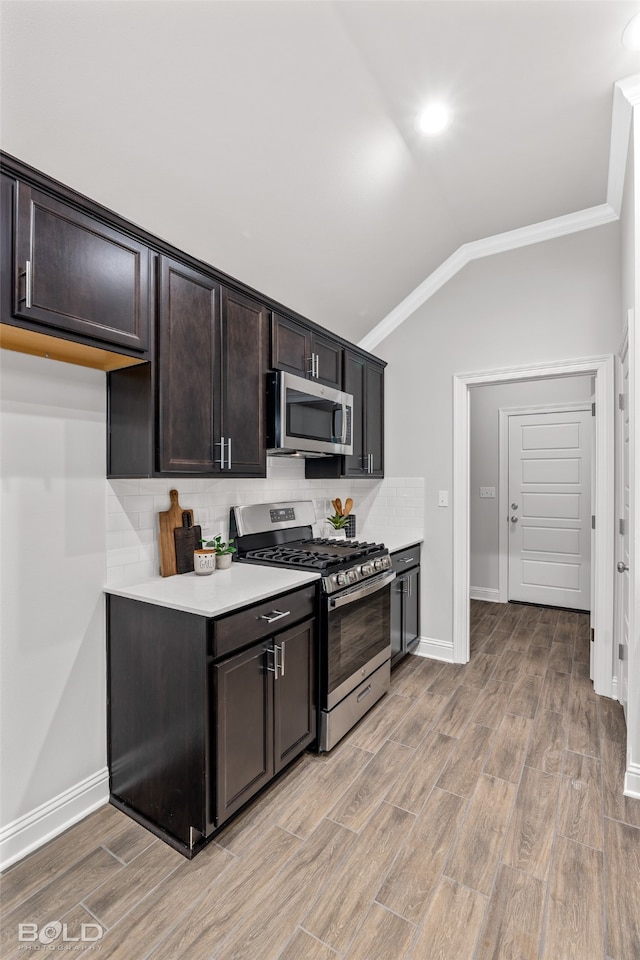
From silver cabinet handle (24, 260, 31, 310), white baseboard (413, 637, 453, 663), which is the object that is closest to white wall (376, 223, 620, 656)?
white baseboard (413, 637, 453, 663)

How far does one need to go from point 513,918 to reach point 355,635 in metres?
1.28

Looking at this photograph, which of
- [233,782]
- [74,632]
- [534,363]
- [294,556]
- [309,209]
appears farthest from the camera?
[534,363]

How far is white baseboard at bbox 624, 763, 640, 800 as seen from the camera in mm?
2029

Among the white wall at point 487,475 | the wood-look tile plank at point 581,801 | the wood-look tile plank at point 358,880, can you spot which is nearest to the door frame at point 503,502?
the white wall at point 487,475

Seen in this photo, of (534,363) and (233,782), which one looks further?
(534,363)

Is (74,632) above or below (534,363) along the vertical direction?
below

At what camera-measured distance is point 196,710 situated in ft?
5.63

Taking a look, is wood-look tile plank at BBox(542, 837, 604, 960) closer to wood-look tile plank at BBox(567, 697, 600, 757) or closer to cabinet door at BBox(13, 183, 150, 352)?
wood-look tile plank at BBox(567, 697, 600, 757)

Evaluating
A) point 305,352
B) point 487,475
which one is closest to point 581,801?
point 305,352

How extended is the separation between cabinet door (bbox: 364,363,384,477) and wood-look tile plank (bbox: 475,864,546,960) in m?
2.51

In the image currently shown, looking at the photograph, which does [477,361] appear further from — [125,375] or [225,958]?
[225,958]

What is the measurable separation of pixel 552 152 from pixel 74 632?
10.7 ft

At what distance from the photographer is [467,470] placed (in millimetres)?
3535

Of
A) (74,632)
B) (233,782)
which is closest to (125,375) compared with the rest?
(74,632)
